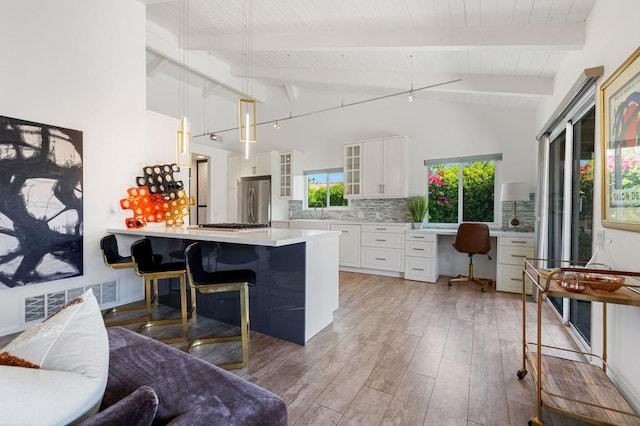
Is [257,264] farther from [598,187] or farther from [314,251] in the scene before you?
[598,187]

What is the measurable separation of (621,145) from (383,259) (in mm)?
3470

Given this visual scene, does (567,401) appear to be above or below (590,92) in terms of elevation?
below

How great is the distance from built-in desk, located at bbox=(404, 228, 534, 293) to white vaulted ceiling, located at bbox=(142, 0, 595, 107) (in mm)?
1893

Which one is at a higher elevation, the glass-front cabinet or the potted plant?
the glass-front cabinet

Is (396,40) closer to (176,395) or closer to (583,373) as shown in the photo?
(583,373)

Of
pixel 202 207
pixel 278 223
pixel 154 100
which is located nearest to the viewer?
pixel 154 100

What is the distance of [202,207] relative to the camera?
23.1 feet

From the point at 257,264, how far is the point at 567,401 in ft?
7.24

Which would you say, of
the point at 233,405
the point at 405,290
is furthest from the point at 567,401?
the point at 405,290

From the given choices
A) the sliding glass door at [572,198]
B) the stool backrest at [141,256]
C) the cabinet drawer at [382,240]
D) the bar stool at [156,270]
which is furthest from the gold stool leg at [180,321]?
the sliding glass door at [572,198]

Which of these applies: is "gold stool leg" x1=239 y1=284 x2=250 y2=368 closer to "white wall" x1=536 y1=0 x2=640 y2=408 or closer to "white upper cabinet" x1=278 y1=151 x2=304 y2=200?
"white wall" x1=536 y1=0 x2=640 y2=408

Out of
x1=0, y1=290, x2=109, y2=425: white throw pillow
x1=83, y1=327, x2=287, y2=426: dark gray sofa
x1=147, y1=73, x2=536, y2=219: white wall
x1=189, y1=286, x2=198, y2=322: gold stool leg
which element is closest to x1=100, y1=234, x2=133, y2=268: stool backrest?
x1=189, y1=286, x2=198, y2=322: gold stool leg

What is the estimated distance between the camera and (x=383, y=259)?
16.0 feet

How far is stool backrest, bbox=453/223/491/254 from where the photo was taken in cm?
403
